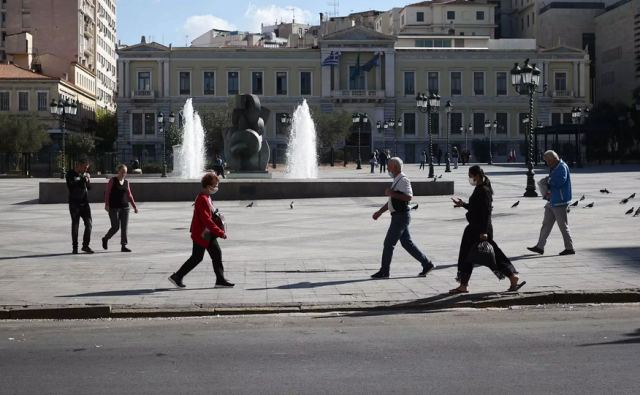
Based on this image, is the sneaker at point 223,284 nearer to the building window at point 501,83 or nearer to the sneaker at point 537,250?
the sneaker at point 537,250

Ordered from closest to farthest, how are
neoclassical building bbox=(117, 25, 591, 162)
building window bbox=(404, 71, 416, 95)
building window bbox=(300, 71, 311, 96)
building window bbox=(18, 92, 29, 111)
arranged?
1. building window bbox=(18, 92, 29, 111)
2. neoclassical building bbox=(117, 25, 591, 162)
3. building window bbox=(300, 71, 311, 96)
4. building window bbox=(404, 71, 416, 95)

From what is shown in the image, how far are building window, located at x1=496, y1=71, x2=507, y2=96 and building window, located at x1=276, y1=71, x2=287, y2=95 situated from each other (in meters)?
20.3

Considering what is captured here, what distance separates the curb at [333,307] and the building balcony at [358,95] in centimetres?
8623

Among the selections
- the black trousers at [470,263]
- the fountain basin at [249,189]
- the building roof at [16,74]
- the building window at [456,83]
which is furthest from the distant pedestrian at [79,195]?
the building window at [456,83]

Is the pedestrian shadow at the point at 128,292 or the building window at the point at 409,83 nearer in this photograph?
the pedestrian shadow at the point at 128,292

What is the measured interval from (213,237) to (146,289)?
1.09 meters

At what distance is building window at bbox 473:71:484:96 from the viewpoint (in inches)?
3873

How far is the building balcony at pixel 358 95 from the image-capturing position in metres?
97.6

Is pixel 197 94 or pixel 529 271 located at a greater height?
pixel 197 94

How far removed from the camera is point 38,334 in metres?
10.1

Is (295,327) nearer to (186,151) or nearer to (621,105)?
(186,151)

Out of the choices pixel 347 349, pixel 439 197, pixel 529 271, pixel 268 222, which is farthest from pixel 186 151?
pixel 347 349

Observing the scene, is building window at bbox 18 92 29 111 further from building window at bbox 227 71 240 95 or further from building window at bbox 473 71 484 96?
building window at bbox 473 71 484 96

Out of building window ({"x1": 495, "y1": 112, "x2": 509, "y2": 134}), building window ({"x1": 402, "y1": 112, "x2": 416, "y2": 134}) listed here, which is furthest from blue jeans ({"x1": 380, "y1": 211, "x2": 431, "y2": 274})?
building window ({"x1": 495, "y1": 112, "x2": 509, "y2": 134})
